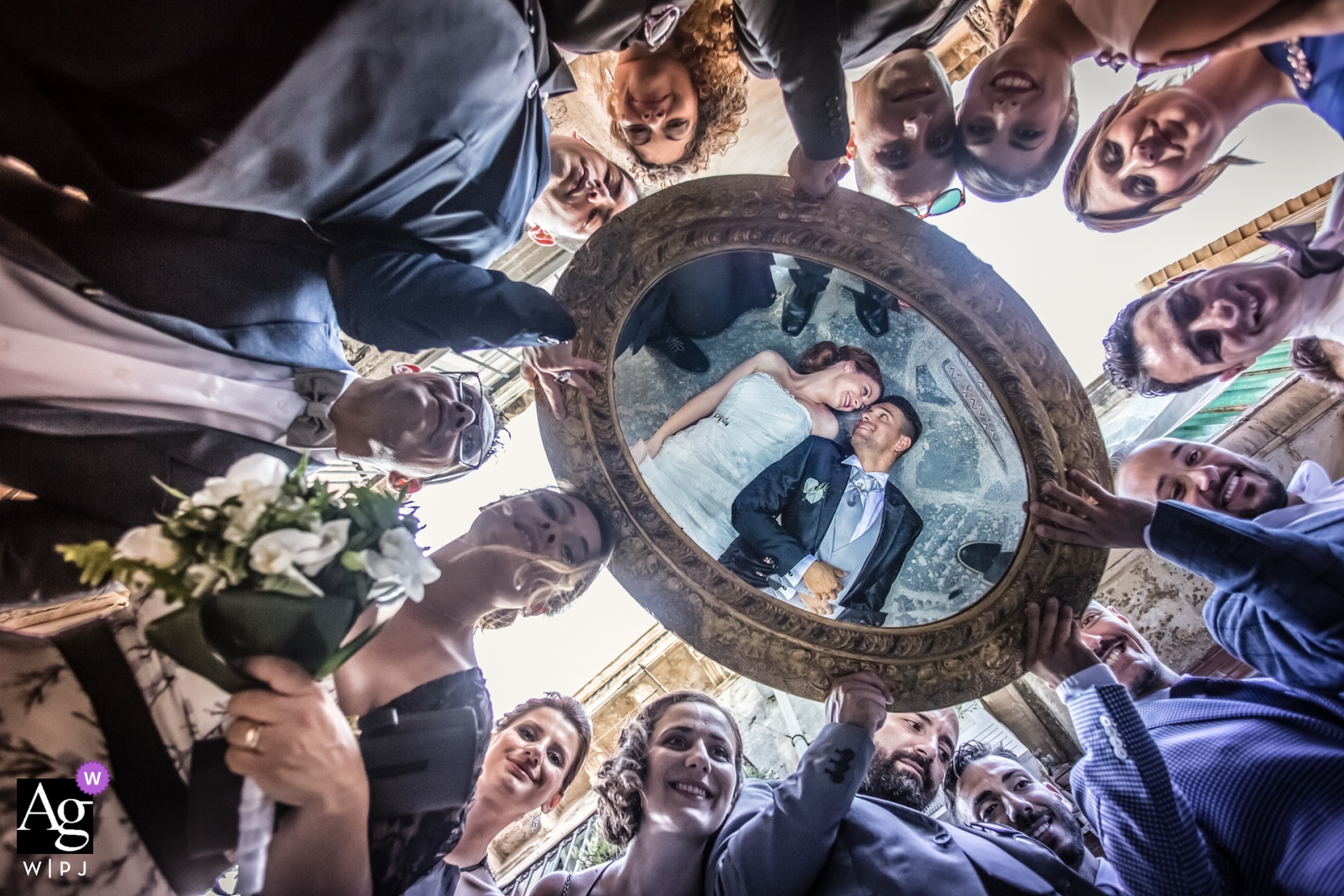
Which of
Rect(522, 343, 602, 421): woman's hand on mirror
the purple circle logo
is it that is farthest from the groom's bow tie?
the purple circle logo

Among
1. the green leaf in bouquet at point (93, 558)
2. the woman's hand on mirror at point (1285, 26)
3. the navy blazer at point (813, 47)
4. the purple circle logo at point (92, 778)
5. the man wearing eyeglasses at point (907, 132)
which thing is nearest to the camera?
the green leaf in bouquet at point (93, 558)

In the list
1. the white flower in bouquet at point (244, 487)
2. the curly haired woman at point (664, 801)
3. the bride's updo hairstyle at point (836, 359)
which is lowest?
the curly haired woman at point (664, 801)

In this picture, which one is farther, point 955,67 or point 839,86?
point 955,67

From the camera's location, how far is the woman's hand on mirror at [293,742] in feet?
5.10

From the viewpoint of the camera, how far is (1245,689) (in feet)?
8.08

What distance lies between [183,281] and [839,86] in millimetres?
2026

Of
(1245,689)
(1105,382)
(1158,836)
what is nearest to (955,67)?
(1105,382)

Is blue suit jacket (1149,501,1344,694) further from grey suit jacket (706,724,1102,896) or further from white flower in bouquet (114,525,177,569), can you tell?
white flower in bouquet (114,525,177,569)

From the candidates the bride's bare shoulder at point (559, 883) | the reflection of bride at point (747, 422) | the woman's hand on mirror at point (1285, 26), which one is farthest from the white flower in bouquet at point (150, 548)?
the woman's hand on mirror at point (1285, 26)

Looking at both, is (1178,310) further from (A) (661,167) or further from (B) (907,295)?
(A) (661,167)

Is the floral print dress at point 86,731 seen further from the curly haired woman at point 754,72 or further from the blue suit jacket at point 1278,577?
the blue suit jacket at point 1278,577

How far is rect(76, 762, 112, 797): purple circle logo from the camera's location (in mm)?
1491

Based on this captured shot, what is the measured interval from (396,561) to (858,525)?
5.80ft

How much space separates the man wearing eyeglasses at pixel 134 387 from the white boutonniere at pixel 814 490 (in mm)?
1645
